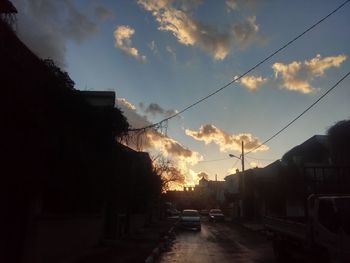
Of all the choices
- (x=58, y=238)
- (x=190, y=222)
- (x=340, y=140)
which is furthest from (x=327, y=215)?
(x=190, y=222)

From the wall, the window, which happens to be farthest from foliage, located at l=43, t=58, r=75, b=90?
the window

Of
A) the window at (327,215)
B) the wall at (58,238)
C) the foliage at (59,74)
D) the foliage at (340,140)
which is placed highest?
the foliage at (340,140)

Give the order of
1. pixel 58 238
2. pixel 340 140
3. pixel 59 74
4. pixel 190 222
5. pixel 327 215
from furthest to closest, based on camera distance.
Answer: pixel 190 222 → pixel 340 140 → pixel 58 238 → pixel 59 74 → pixel 327 215

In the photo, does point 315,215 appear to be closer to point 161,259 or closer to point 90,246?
point 161,259

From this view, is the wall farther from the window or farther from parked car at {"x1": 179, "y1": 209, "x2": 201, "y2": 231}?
parked car at {"x1": 179, "y1": 209, "x2": 201, "y2": 231}

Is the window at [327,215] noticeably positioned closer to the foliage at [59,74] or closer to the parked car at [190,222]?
the foliage at [59,74]

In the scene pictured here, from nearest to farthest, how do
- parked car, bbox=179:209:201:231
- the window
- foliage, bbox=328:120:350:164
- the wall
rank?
the window → the wall → foliage, bbox=328:120:350:164 → parked car, bbox=179:209:201:231

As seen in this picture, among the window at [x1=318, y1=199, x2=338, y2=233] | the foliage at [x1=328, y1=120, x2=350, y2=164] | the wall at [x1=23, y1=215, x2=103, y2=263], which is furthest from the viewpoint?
the foliage at [x1=328, y1=120, x2=350, y2=164]

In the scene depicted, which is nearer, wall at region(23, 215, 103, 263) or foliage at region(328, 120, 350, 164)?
wall at region(23, 215, 103, 263)

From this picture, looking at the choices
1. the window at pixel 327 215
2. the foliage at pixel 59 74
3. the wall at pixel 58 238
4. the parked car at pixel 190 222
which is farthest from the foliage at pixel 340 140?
the foliage at pixel 59 74

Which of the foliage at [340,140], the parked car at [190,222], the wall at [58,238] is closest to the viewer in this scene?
the wall at [58,238]

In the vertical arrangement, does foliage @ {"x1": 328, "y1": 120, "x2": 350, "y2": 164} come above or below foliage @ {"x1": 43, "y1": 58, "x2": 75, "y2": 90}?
above

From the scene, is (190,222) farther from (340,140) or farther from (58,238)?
(58,238)

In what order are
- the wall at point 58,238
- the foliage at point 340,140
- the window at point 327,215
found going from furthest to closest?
the foliage at point 340,140, the wall at point 58,238, the window at point 327,215
